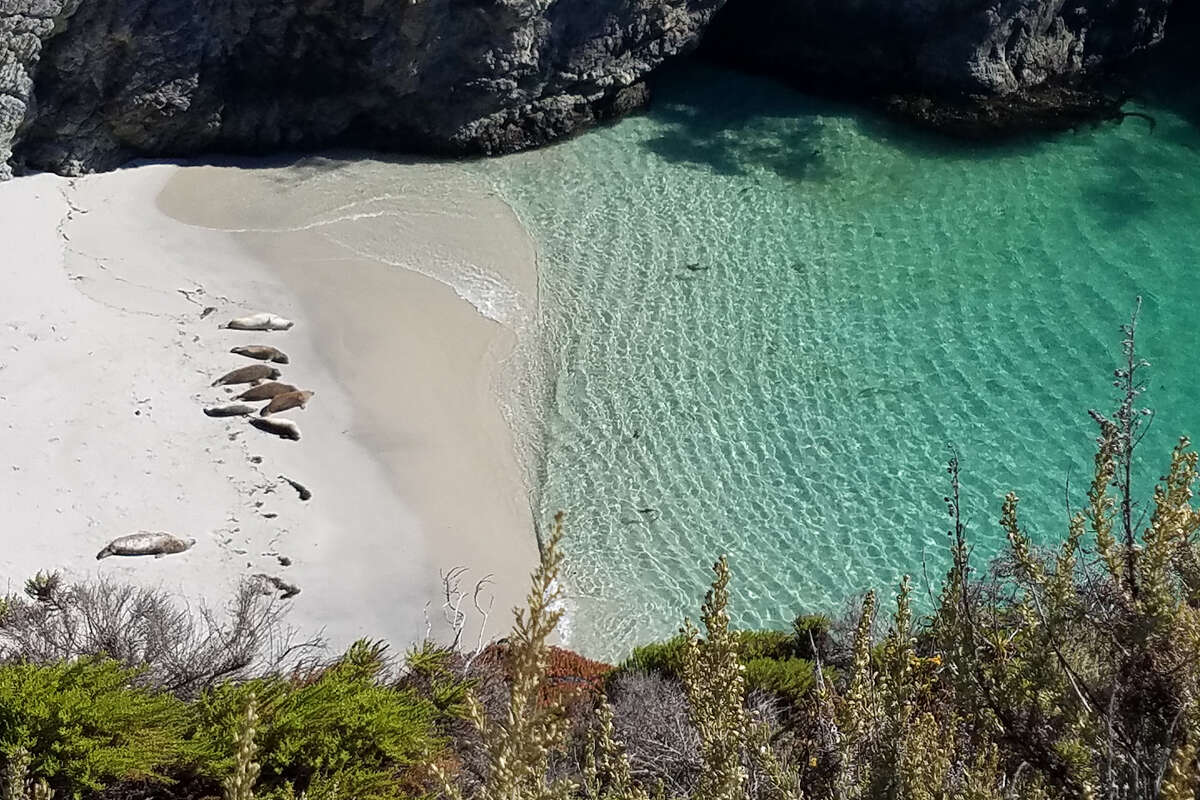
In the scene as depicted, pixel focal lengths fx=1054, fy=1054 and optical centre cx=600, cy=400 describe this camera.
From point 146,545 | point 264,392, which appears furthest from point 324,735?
point 264,392

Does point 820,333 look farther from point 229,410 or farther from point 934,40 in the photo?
point 934,40

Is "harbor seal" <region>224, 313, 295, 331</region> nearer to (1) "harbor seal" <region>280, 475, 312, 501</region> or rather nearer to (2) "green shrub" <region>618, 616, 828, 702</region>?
(1) "harbor seal" <region>280, 475, 312, 501</region>

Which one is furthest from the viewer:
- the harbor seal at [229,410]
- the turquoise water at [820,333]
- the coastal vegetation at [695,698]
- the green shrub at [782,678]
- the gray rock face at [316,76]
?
the gray rock face at [316,76]

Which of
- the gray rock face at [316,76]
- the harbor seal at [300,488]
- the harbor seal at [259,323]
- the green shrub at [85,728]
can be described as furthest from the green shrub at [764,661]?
the gray rock face at [316,76]

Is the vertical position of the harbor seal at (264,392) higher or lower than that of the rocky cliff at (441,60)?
lower

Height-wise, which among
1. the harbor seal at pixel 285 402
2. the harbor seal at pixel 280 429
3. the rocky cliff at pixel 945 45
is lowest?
the harbor seal at pixel 280 429

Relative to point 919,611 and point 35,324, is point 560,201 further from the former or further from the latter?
point 919,611

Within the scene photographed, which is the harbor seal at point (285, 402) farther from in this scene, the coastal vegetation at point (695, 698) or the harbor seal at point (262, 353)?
the coastal vegetation at point (695, 698)

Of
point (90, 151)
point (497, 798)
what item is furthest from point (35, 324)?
point (497, 798)
